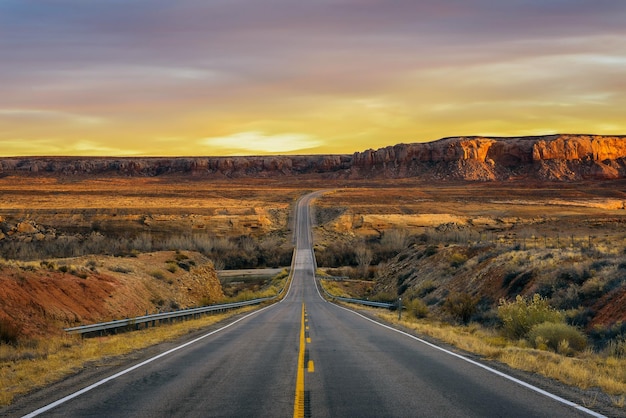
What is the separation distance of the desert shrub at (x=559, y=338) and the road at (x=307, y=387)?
10.7 ft

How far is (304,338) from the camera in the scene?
19141 mm

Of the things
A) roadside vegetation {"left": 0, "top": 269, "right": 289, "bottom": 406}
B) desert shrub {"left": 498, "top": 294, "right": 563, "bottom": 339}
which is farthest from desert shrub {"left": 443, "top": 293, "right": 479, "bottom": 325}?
roadside vegetation {"left": 0, "top": 269, "right": 289, "bottom": 406}

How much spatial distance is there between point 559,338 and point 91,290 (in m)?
21.1

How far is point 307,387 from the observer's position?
10242mm

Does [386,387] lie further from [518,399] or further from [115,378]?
[115,378]

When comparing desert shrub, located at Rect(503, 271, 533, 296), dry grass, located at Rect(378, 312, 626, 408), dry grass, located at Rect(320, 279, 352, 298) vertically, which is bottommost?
dry grass, located at Rect(320, 279, 352, 298)

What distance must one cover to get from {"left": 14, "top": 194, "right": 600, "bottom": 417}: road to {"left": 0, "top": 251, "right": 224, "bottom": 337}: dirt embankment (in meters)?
8.06

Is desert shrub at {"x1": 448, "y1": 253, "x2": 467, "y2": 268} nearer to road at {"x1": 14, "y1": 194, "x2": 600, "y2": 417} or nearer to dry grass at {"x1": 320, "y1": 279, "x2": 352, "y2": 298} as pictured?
dry grass at {"x1": 320, "y1": 279, "x2": 352, "y2": 298}

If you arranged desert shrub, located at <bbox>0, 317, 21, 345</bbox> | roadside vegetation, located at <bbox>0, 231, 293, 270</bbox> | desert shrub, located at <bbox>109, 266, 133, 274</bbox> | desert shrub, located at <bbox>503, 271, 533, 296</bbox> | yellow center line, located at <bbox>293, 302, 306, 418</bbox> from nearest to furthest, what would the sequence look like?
1. yellow center line, located at <bbox>293, 302, 306, 418</bbox>
2. desert shrub, located at <bbox>0, 317, 21, 345</bbox>
3. desert shrub, located at <bbox>503, 271, 533, 296</bbox>
4. desert shrub, located at <bbox>109, 266, 133, 274</bbox>
5. roadside vegetation, located at <bbox>0, 231, 293, 270</bbox>

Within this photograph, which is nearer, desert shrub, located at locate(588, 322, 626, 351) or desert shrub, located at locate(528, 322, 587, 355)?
desert shrub, located at locate(528, 322, 587, 355)

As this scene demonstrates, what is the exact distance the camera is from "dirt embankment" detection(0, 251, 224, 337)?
21.0 metres

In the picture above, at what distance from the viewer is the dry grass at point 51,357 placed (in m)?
10.7

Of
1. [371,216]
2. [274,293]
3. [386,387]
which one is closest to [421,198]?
[371,216]

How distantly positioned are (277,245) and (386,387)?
8514cm
